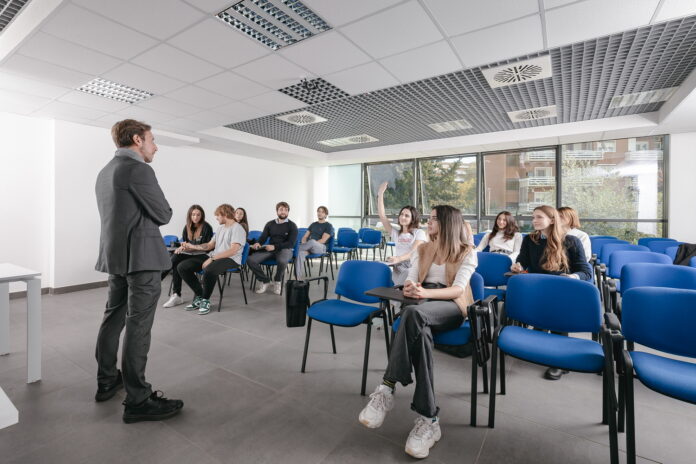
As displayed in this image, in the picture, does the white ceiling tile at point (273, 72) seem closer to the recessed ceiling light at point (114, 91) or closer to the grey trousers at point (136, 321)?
the recessed ceiling light at point (114, 91)

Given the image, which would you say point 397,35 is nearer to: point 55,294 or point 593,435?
point 593,435

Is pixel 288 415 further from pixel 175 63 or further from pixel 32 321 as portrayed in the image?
pixel 175 63

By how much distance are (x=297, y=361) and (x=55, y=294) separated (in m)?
4.84

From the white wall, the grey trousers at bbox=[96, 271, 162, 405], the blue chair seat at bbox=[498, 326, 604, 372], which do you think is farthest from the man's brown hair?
the white wall

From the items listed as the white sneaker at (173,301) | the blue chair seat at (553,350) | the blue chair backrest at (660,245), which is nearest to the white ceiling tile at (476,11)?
the blue chair seat at (553,350)

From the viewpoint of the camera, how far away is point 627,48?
3404mm

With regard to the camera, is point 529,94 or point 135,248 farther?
point 529,94

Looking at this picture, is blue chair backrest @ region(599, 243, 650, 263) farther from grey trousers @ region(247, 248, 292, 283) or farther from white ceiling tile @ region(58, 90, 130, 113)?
white ceiling tile @ region(58, 90, 130, 113)

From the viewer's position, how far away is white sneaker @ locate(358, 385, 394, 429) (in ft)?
6.16

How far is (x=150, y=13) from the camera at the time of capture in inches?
106

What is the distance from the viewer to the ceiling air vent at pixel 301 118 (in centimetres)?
562

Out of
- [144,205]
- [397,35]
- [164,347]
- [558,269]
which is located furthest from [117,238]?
[558,269]

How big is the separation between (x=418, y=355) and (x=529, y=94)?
436 cm

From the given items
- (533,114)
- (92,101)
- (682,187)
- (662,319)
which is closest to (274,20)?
(92,101)
